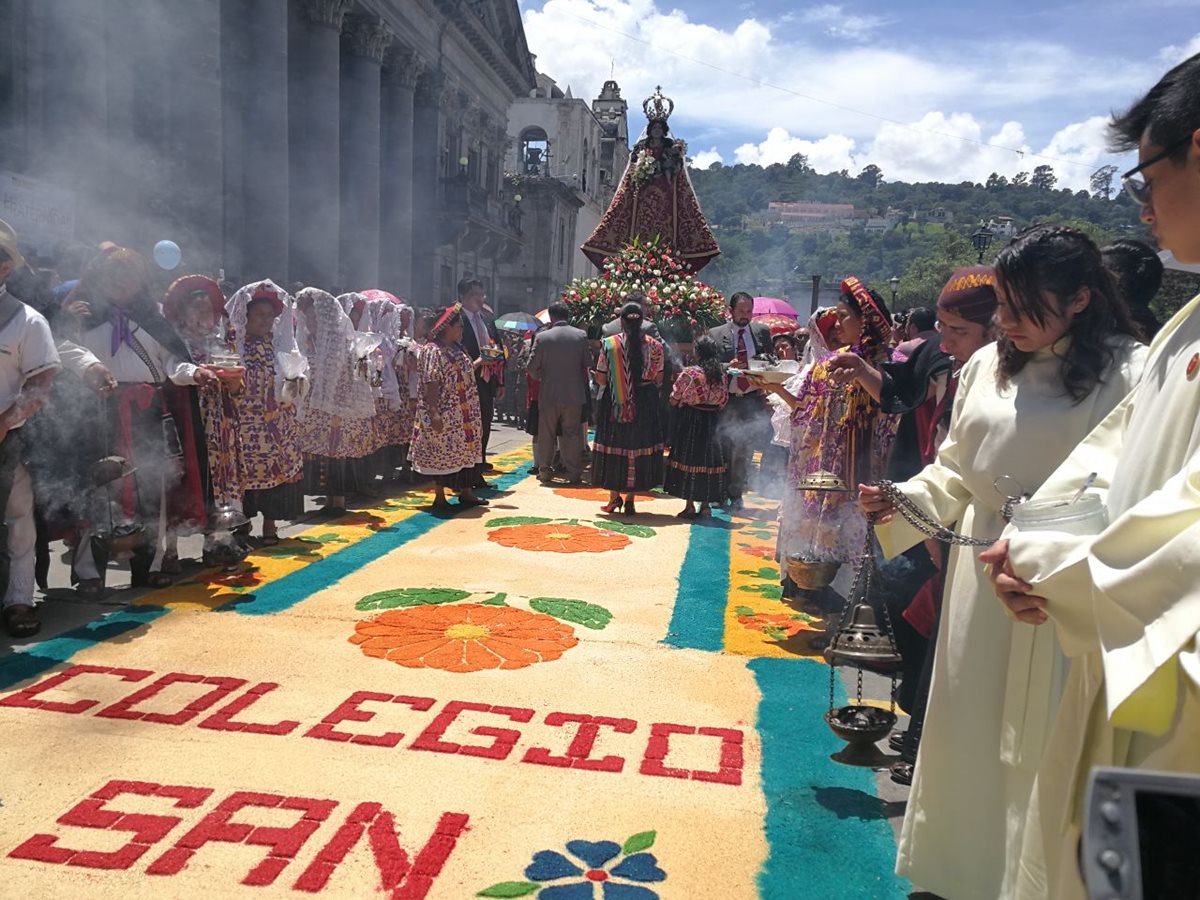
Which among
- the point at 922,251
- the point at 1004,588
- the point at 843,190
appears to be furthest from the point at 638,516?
the point at 843,190

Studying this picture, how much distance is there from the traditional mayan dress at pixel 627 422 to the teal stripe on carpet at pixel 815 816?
4.53 meters

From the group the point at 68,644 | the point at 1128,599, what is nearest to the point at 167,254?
the point at 68,644

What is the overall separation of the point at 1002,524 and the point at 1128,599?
1.06 meters

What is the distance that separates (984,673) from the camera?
7.59 ft

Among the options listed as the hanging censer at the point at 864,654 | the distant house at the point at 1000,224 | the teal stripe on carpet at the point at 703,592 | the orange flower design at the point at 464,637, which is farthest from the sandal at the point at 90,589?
the distant house at the point at 1000,224

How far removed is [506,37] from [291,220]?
17922mm

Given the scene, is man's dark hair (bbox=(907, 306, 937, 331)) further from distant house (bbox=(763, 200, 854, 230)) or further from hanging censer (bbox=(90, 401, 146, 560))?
distant house (bbox=(763, 200, 854, 230))

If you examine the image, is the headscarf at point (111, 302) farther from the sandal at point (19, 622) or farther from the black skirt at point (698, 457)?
the black skirt at point (698, 457)

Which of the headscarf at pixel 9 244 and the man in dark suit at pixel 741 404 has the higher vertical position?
the headscarf at pixel 9 244

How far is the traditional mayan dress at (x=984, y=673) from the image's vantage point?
2242 millimetres

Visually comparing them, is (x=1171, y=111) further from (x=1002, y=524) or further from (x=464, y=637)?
(x=464, y=637)

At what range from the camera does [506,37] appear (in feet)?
114

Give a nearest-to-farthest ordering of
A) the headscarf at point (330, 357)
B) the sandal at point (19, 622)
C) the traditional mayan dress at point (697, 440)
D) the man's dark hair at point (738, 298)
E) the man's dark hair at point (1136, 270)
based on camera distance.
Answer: the man's dark hair at point (1136, 270) < the sandal at point (19, 622) < the headscarf at point (330, 357) < the traditional mayan dress at point (697, 440) < the man's dark hair at point (738, 298)

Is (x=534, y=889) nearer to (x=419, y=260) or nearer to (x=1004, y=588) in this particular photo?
(x=1004, y=588)
